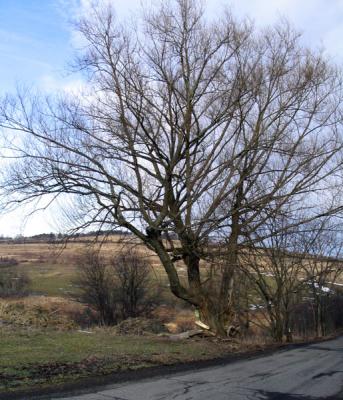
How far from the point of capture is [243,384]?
347 inches

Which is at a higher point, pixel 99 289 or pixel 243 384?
pixel 243 384

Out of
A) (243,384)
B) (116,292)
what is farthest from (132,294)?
(243,384)

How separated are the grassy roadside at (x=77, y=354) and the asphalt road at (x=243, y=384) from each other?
100cm

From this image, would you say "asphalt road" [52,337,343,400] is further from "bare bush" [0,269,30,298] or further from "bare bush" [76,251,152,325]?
"bare bush" [76,251,152,325]

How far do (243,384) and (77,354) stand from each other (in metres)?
3.59

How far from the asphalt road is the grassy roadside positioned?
1005 mm

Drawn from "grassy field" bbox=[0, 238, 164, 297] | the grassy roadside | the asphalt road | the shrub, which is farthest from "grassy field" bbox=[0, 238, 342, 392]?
the shrub

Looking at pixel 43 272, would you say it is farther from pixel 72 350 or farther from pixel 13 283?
pixel 72 350

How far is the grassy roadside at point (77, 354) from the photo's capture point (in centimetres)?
820

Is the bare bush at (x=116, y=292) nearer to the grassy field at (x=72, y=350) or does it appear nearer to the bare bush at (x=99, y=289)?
the bare bush at (x=99, y=289)

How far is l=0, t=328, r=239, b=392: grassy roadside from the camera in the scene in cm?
820

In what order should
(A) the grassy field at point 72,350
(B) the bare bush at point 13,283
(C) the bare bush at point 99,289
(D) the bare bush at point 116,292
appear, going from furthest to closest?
(D) the bare bush at point 116,292 → (C) the bare bush at point 99,289 → (B) the bare bush at point 13,283 → (A) the grassy field at point 72,350

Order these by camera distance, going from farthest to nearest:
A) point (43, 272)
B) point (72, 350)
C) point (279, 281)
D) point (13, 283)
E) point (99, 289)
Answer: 1. point (43, 272)
2. point (99, 289)
3. point (13, 283)
4. point (279, 281)
5. point (72, 350)

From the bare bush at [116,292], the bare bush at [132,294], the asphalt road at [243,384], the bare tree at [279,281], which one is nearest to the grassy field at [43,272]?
the bare bush at [116,292]
